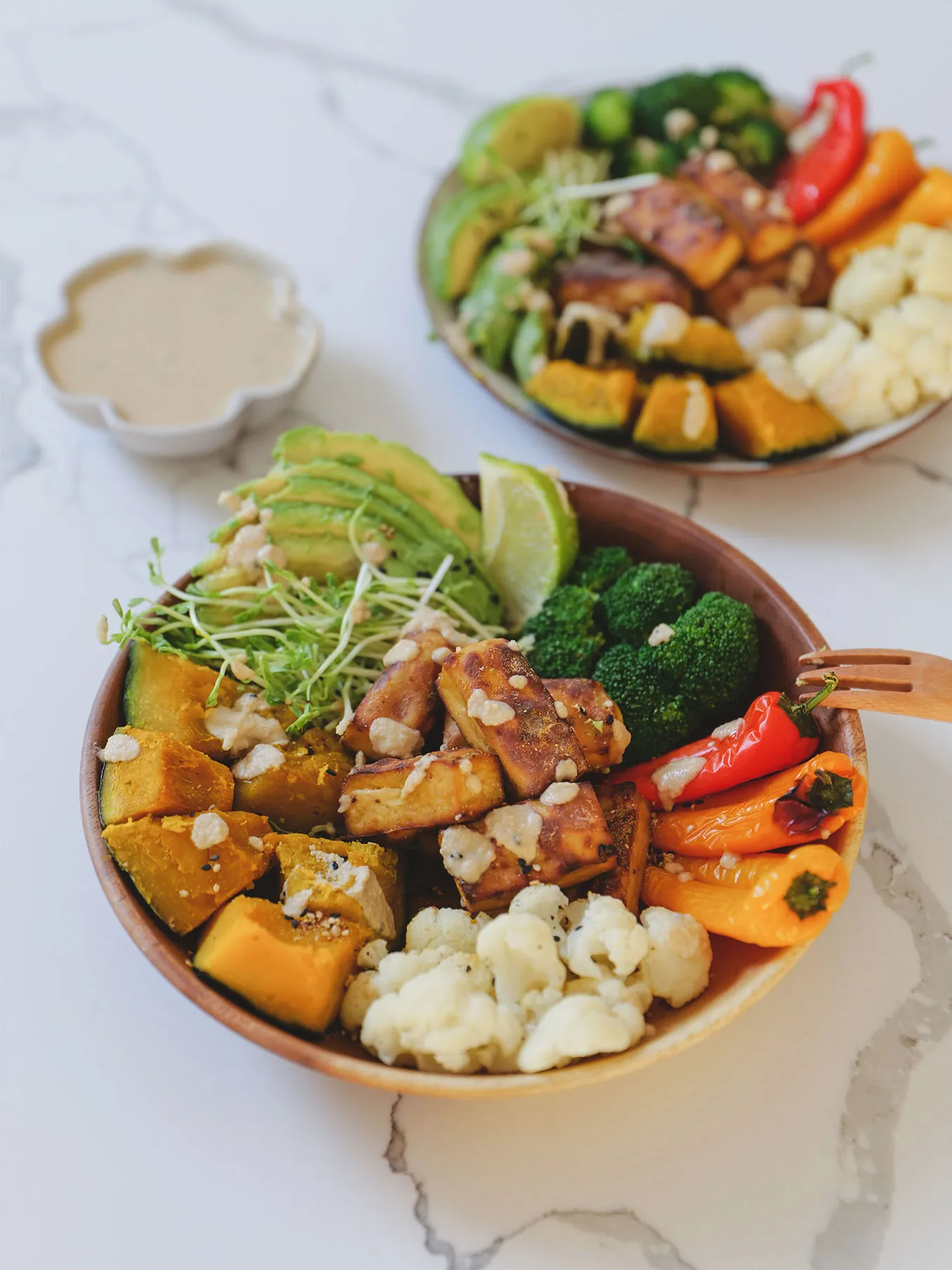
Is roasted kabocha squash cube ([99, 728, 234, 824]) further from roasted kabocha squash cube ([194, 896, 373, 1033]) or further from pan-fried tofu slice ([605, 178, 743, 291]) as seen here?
pan-fried tofu slice ([605, 178, 743, 291])

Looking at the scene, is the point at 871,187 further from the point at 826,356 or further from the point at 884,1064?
the point at 884,1064

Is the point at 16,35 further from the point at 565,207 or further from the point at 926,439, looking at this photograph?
the point at 926,439

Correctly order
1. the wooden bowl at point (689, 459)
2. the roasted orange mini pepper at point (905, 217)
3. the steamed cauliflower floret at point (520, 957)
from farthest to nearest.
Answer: the roasted orange mini pepper at point (905, 217) → the wooden bowl at point (689, 459) → the steamed cauliflower floret at point (520, 957)

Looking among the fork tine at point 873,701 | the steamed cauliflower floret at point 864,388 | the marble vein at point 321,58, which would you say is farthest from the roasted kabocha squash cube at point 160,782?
the marble vein at point 321,58

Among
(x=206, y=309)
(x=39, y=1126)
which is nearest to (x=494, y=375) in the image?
(x=206, y=309)

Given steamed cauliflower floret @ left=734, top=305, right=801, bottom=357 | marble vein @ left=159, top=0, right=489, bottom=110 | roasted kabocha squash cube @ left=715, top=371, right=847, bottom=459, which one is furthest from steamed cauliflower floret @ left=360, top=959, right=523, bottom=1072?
marble vein @ left=159, top=0, right=489, bottom=110

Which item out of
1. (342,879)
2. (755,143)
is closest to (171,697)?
(342,879)

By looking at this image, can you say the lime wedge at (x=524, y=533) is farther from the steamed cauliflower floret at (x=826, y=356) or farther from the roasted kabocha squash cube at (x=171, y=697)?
the steamed cauliflower floret at (x=826, y=356)
